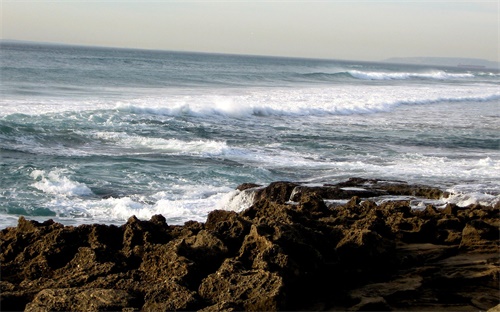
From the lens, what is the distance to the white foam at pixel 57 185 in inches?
507

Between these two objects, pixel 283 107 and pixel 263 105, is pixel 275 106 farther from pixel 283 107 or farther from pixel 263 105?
pixel 263 105

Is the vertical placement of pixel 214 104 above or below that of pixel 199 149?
above

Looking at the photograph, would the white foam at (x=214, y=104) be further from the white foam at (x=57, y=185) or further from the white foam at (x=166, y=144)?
the white foam at (x=57, y=185)

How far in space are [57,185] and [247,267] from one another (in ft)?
26.6

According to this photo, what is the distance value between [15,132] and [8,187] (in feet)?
23.9

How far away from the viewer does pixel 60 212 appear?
37.6 ft

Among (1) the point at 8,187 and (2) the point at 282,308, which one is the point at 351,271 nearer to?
(2) the point at 282,308

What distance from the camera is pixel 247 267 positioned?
6.04 m

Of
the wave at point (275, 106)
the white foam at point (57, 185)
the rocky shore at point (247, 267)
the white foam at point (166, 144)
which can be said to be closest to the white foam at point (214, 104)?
the wave at point (275, 106)

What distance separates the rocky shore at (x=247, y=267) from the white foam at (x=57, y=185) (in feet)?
18.3

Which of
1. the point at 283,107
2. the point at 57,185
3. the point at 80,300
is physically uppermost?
the point at 80,300

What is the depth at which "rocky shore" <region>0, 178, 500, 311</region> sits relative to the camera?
550 centimetres

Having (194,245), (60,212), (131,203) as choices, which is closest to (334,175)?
(131,203)

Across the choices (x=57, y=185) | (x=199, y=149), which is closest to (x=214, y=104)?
(x=199, y=149)
